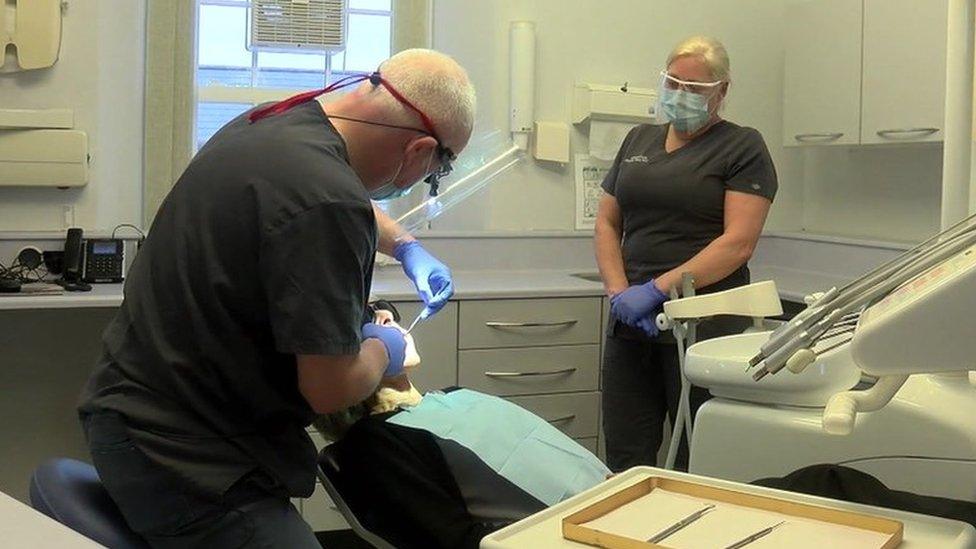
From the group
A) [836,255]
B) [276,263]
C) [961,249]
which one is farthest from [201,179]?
[836,255]

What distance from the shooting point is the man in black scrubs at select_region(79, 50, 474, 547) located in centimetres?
132

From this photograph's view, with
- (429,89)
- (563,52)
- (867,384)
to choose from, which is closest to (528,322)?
(563,52)

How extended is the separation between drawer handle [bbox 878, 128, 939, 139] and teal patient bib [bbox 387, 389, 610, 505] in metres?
2.03

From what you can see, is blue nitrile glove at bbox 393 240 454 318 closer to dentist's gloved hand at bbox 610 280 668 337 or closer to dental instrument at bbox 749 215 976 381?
dentist's gloved hand at bbox 610 280 668 337

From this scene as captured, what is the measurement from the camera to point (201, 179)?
4.59 ft

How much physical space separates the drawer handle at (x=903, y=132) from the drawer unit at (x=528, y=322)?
1148mm

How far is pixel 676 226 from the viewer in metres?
2.63

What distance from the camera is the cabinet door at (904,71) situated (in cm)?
329

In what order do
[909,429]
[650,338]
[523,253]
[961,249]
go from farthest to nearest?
1. [523,253]
2. [650,338]
3. [909,429]
4. [961,249]

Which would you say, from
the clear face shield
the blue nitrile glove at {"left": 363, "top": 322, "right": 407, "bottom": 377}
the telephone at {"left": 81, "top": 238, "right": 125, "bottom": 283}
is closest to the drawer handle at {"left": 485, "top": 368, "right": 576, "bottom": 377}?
the clear face shield

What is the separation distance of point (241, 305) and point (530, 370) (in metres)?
1.99

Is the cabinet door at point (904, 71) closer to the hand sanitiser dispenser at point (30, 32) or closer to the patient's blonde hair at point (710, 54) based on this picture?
the patient's blonde hair at point (710, 54)

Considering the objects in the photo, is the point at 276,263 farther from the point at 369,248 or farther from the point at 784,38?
the point at 784,38

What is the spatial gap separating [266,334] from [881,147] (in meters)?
3.12
